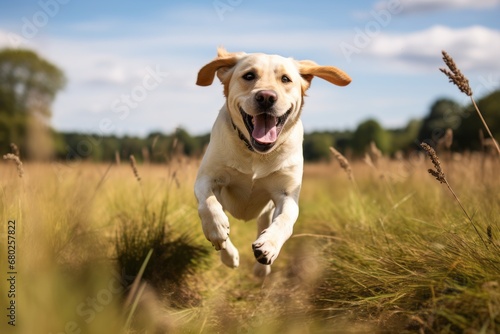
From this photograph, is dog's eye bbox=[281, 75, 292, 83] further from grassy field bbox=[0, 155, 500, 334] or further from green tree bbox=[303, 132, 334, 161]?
green tree bbox=[303, 132, 334, 161]

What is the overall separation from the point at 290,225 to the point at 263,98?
1.01 m

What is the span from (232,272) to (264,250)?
2.37 m

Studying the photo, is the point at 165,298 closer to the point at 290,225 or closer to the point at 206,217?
the point at 206,217

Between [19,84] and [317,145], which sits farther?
[317,145]

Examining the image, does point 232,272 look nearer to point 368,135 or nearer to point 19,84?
point 19,84

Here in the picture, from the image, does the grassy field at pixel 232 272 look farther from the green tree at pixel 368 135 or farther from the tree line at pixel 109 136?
the green tree at pixel 368 135

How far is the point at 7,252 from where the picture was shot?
360 centimetres

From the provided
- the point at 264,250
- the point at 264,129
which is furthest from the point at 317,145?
the point at 264,250

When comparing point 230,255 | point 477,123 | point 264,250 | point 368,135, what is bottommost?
point 230,255

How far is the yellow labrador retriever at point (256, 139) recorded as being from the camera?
4.13m

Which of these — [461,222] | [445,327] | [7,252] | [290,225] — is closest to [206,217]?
[290,225]

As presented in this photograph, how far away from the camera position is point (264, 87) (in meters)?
4.20

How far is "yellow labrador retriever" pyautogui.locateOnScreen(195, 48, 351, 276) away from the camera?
4129 millimetres

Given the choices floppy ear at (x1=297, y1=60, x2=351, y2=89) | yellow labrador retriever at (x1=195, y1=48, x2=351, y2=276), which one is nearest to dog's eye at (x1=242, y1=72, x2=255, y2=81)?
yellow labrador retriever at (x1=195, y1=48, x2=351, y2=276)
